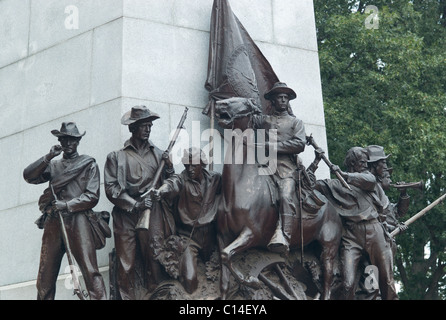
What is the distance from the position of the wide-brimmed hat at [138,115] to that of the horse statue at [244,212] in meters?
0.98

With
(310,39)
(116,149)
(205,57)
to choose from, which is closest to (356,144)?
(310,39)

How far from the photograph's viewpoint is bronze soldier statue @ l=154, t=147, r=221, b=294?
1494 centimetres

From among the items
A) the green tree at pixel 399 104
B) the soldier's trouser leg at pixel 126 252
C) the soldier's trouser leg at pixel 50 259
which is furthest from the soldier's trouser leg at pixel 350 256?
the green tree at pixel 399 104

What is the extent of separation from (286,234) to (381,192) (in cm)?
235

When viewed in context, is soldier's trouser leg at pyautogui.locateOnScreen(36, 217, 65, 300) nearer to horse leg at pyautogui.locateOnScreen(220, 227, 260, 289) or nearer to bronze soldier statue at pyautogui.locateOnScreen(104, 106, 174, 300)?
bronze soldier statue at pyautogui.locateOnScreen(104, 106, 174, 300)

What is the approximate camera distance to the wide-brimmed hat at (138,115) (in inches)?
594

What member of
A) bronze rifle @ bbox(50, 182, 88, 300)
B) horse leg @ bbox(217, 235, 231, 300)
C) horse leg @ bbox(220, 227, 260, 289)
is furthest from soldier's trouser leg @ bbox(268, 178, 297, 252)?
bronze rifle @ bbox(50, 182, 88, 300)

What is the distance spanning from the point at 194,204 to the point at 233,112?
1.46 metres

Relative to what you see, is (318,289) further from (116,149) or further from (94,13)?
(94,13)

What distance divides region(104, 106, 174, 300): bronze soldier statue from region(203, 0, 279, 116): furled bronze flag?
1.86 meters

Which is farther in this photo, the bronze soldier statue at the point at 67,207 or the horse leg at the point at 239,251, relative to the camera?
the bronze soldier statue at the point at 67,207

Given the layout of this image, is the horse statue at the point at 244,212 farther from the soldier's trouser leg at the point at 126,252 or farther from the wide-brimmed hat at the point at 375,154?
the wide-brimmed hat at the point at 375,154
